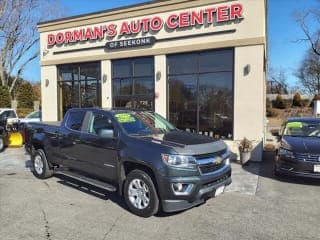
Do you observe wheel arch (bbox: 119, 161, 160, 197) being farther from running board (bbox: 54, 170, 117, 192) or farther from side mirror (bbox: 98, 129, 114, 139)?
side mirror (bbox: 98, 129, 114, 139)

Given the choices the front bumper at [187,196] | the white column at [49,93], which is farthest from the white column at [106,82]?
the front bumper at [187,196]

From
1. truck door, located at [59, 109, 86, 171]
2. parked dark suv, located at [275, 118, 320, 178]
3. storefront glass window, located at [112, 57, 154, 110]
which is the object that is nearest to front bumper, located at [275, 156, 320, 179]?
parked dark suv, located at [275, 118, 320, 178]

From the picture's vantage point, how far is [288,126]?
9.33 m

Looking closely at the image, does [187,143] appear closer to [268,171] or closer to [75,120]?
[75,120]

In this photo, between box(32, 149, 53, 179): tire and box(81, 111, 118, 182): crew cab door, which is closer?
box(81, 111, 118, 182): crew cab door

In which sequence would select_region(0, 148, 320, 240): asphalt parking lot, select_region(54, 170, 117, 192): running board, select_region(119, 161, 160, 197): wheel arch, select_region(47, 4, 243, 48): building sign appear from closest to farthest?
1. select_region(0, 148, 320, 240): asphalt parking lot
2. select_region(119, 161, 160, 197): wheel arch
3. select_region(54, 170, 117, 192): running board
4. select_region(47, 4, 243, 48): building sign

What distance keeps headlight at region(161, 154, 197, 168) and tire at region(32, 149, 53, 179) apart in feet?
13.7

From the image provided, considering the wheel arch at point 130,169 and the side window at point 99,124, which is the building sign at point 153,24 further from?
the wheel arch at point 130,169

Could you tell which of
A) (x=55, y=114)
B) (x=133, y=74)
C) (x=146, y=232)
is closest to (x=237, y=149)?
(x=133, y=74)

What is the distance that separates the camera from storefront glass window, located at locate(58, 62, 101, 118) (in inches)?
564

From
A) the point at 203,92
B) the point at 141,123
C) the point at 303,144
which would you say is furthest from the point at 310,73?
the point at 141,123

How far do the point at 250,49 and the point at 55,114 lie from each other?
9.88 m

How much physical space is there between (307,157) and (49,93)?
1244cm

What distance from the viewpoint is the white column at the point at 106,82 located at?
1371 cm
